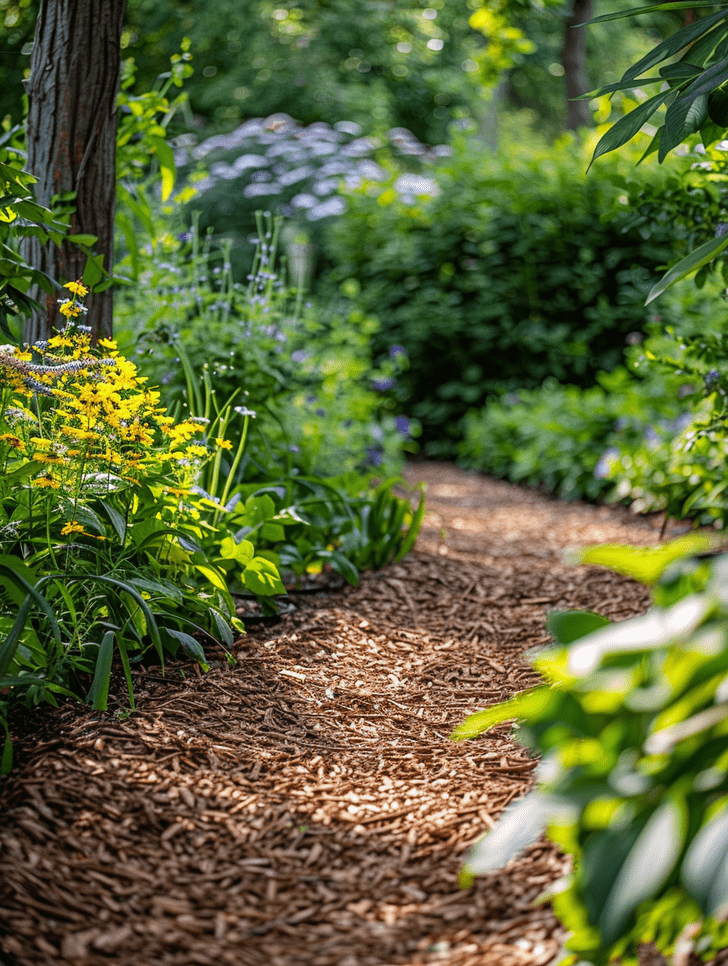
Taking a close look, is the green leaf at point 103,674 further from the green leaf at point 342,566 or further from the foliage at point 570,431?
the foliage at point 570,431

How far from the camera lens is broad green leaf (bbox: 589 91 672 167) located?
1747 millimetres

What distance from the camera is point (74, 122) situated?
257 cm

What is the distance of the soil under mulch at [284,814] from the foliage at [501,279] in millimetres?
4258

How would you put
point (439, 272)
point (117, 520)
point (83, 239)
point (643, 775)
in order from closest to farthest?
point (643, 775)
point (117, 520)
point (83, 239)
point (439, 272)

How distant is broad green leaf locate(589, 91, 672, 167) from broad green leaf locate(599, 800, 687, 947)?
1.35m

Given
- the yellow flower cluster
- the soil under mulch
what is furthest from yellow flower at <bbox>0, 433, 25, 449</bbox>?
the soil under mulch

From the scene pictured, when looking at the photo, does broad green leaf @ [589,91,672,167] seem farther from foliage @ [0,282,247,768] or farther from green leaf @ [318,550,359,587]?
green leaf @ [318,550,359,587]

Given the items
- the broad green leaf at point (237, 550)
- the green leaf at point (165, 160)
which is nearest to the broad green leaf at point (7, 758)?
the broad green leaf at point (237, 550)

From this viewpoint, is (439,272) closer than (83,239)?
No

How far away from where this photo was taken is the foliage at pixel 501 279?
6.38 metres

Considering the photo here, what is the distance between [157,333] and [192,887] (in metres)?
1.99

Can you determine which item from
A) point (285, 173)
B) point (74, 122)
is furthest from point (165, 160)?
point (285, 173)

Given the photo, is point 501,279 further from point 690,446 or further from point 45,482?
point 45,482

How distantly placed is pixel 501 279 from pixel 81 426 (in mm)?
5171
